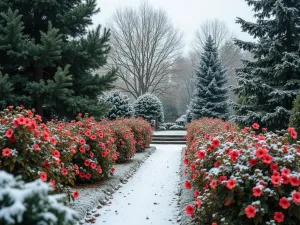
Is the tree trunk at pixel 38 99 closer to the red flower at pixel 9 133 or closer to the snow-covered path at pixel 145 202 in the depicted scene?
the snow-covered path at pixel 145 202

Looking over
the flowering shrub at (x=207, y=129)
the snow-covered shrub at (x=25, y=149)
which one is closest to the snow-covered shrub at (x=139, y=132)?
the flowering shrub at (x=207, y=129)

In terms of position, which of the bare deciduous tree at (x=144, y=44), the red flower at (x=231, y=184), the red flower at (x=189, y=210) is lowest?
the red flower at (x=189, y=210)

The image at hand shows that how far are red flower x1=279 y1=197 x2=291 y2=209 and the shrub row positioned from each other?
7.46 ft

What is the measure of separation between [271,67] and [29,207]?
10.4 metres

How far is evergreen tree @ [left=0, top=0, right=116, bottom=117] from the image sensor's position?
7945mm

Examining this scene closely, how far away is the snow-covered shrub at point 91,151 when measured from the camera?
545 cm

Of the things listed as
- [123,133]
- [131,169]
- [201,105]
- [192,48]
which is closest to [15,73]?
[123,133]

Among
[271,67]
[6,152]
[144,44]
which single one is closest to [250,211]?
[6,152]

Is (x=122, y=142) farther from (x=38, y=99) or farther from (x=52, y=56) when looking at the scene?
(x=52, y=56)

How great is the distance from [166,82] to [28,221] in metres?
31.6

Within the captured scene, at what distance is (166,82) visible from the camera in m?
32.6

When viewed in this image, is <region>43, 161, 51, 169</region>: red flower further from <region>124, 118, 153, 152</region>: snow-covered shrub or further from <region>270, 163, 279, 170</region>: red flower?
<region>124, 118, 153, 152</region>: snow-covered shrub

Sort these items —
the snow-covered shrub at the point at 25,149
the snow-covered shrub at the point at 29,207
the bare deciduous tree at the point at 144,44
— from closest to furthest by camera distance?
the snow-covered shrub at the point at 29,207
the snow-covered shrub at the point at 25,149
the bare deciduous tree at the point at 144,44

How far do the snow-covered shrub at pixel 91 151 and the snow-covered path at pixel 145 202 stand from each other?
0.62 meters
